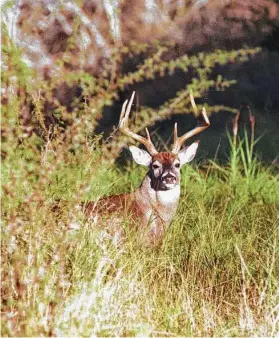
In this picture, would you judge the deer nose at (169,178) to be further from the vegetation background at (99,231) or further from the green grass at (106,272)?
the green grass at (106,272)

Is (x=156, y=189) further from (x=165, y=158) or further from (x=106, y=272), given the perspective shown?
(x=106, y=272)

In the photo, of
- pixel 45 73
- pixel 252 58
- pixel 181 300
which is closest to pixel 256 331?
pixel 181 300

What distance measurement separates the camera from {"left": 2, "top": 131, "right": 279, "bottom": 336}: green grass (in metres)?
3.99

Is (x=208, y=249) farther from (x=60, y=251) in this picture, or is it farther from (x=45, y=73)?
(x=45, y=73)

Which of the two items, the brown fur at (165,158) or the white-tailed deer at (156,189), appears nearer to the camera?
the white-tailed deer at (156,189)

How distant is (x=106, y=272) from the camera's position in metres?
4.75

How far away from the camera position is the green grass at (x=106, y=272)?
399cm

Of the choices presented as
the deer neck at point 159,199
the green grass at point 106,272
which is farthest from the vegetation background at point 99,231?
the deer neck at point 159,199

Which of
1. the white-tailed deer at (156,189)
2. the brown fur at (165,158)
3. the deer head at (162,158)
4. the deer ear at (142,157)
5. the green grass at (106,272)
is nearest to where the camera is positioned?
the green grass at (106,272)

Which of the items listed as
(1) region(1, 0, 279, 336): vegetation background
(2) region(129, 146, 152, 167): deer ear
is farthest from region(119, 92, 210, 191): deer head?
(1) region(1, 0, 279, 336): vegetation background

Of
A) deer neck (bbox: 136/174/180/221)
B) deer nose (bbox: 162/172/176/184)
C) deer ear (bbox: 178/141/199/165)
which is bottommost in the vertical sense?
deer neck (bbox: 136/174/180/221)

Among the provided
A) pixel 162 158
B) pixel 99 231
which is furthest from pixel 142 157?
pixel 99 231

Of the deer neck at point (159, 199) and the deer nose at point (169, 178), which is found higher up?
the deer nose at point (169, 178)

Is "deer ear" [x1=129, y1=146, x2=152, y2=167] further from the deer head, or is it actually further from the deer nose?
the deer nose
